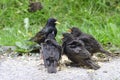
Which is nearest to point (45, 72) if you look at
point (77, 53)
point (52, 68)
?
point (52, 68)

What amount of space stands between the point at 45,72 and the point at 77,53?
512 mm

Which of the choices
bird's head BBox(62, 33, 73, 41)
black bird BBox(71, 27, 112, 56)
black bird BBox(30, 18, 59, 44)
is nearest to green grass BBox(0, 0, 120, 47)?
black bird BBox(30, 18, 59, 44)

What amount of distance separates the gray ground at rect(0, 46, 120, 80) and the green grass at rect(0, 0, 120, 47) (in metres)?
1.22

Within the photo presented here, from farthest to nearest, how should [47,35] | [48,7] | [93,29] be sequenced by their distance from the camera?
[48,7]
[93,29]
[47,35]

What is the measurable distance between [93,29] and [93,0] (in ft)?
5.15

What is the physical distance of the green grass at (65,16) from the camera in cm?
830

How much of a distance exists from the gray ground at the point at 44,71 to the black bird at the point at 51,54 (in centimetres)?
11

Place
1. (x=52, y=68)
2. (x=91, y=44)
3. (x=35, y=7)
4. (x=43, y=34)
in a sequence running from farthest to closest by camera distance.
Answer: (x=35, y=7) < (x=43, y=34) < (x=91, y=44) < (x=52, y=68)

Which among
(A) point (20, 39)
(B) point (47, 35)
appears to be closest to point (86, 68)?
(B) point (47, 35)

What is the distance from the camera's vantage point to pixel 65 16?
31.3 feet

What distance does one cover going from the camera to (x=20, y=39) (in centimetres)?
773

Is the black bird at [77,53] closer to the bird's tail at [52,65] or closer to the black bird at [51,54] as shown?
the black bird at [51,54]

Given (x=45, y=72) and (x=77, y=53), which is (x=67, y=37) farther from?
(x=45, y=72)

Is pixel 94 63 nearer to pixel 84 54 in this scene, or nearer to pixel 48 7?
pixel 84 54
